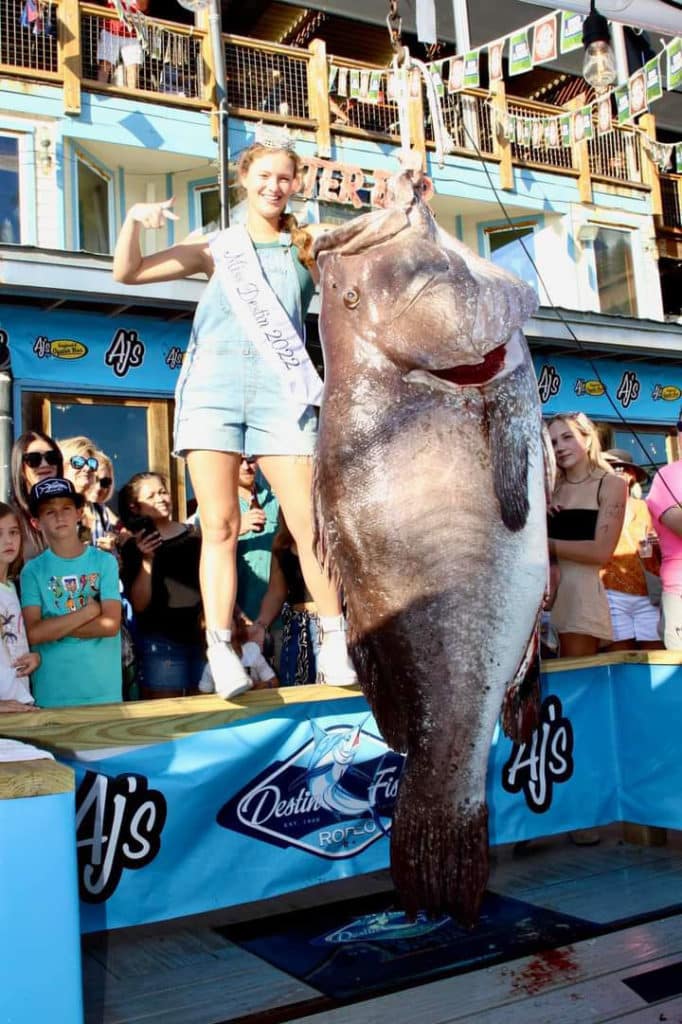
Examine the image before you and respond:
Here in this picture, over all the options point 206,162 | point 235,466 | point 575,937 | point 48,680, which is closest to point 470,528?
point 235,466

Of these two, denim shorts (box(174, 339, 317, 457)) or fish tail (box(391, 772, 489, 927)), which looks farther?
denim shorts (box(174, 339, 317, 457))

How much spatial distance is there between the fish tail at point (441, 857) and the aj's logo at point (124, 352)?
7.52 m

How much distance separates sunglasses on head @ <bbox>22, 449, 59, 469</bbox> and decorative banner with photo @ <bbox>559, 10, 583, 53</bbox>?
4903mm

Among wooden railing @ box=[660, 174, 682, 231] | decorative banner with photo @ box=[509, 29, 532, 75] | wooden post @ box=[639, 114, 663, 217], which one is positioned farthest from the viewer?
wooden railing @ box=[660, 174, 682, 231]

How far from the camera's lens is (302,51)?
14.7 meters

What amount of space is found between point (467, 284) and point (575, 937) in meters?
2.33

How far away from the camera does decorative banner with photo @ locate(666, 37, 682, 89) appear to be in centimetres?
809

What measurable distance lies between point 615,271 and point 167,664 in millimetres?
15674

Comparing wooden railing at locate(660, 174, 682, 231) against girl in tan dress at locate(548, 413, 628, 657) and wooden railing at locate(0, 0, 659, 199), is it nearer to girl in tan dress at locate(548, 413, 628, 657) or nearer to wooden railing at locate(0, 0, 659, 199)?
wooden railing at locate(0, 0, 659, 199)

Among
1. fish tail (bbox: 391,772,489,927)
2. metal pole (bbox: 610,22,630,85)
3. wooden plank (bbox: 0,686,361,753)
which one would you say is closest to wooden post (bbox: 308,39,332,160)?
metal pole (bbox: 610,22,630,85)

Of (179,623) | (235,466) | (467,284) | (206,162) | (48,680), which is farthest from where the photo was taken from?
(206,162)

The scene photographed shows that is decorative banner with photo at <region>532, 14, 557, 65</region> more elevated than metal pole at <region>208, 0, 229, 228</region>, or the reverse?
metal pole at <region>208, 0, 229, 228</region>

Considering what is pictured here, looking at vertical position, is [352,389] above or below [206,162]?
below

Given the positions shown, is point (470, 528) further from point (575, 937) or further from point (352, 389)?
point (575, 937)
